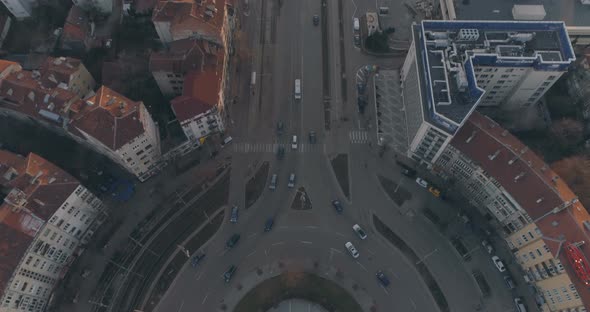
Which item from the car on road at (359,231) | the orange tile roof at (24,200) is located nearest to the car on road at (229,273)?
the car on road at (359,231)

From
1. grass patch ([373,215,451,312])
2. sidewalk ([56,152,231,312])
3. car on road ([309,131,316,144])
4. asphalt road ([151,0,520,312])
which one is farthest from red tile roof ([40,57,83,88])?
grass patch ([373,215,451,312])

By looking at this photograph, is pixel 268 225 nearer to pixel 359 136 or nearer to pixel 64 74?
pixel 359 136

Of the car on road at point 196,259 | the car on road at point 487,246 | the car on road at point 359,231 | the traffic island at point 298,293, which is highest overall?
the car on road at point 359,231

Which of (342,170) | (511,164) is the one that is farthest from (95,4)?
(511,164)

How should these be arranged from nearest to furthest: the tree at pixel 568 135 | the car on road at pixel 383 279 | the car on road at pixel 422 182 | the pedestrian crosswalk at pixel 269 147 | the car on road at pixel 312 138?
1. the car on road at pixel 383 279
2. the car on road at pixel 422 182
3. the tree at pixel 568 135
4. the pedestrian crosswalk at pixel 269 147
5. the car on road at pixel 312 138

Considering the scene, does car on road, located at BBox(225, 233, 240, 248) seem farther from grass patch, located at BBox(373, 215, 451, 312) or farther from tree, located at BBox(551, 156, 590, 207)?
tree, located at BBox(551, 156, 590, 207)

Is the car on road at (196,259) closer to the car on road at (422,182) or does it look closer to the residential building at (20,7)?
the car on road at (422,182)
